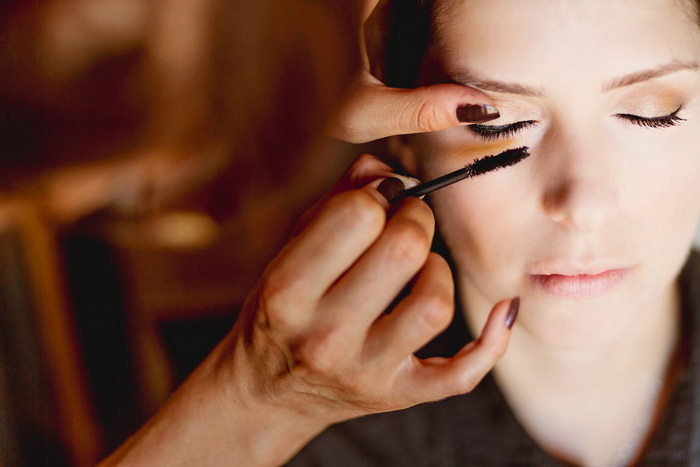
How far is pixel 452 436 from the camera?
960mm

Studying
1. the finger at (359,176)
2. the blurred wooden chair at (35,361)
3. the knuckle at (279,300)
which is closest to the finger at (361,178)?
the finger at (359,176)

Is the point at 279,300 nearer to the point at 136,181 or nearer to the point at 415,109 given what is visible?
the point at 415,109

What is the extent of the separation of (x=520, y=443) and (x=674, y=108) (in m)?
0.58

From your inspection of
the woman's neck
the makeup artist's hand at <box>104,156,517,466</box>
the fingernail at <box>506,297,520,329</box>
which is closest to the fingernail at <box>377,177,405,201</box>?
the makeup artist's hand at <box>104,156,517,466</box>

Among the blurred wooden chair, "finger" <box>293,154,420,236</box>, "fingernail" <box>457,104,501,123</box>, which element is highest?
"fingernail" <box>457,104,501,123</box>

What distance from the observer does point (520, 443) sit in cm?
94

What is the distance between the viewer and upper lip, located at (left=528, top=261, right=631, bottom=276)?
73 cm

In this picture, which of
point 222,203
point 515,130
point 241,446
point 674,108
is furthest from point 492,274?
point 222,203

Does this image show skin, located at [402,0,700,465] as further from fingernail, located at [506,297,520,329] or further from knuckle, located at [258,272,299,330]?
knuckle, located at [258,272,299,330]

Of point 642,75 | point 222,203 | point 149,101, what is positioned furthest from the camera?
point 222,203

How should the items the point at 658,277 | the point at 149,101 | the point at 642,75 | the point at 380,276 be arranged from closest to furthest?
the point at 380,276, the point at 642,75, the point at 658,277, the point at 149,101

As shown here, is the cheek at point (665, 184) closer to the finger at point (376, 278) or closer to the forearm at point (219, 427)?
the finger at point (376, 278)

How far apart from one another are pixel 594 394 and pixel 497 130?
1.77 feet

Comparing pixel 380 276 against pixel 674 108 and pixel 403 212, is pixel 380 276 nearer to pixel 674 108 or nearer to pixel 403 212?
pixel 403 212
